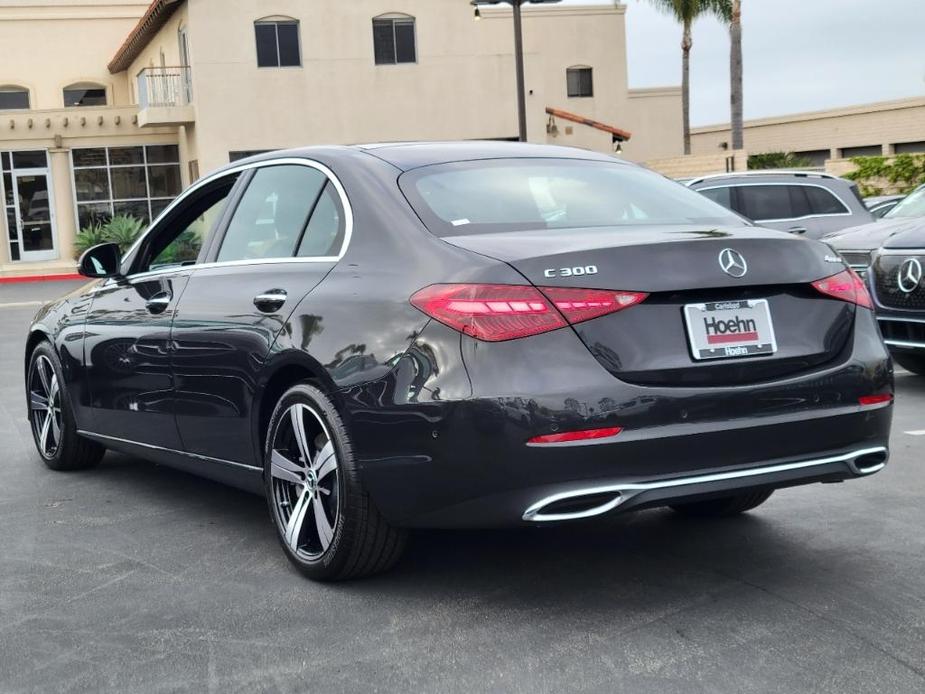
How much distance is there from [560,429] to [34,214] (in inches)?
1520

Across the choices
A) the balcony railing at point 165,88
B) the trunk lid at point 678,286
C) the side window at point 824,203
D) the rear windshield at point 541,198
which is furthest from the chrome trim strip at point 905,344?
the balcony railing at point 165,88

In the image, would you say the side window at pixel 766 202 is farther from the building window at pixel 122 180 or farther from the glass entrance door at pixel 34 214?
the glass entrance door at pixel 34 214

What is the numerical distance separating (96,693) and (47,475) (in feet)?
12.6

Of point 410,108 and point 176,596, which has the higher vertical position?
point 410,108

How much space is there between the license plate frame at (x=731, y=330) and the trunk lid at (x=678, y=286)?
13mm

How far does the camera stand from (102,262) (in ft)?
22.6

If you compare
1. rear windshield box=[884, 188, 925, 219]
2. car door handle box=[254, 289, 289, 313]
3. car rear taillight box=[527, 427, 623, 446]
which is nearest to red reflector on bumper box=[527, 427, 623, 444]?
car rear taillight box=[527, 427, 623, 446]

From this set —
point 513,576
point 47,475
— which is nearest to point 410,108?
point 47,475

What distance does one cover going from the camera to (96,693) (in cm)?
391

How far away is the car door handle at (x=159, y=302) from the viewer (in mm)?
6046

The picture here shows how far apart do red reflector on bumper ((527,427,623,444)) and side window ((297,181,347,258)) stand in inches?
50.3

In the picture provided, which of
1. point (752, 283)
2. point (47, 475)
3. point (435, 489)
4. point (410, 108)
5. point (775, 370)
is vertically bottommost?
point (47, 475)

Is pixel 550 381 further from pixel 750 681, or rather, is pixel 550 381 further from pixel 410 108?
pixel 410 108

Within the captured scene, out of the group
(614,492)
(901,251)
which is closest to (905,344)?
(901,251)
